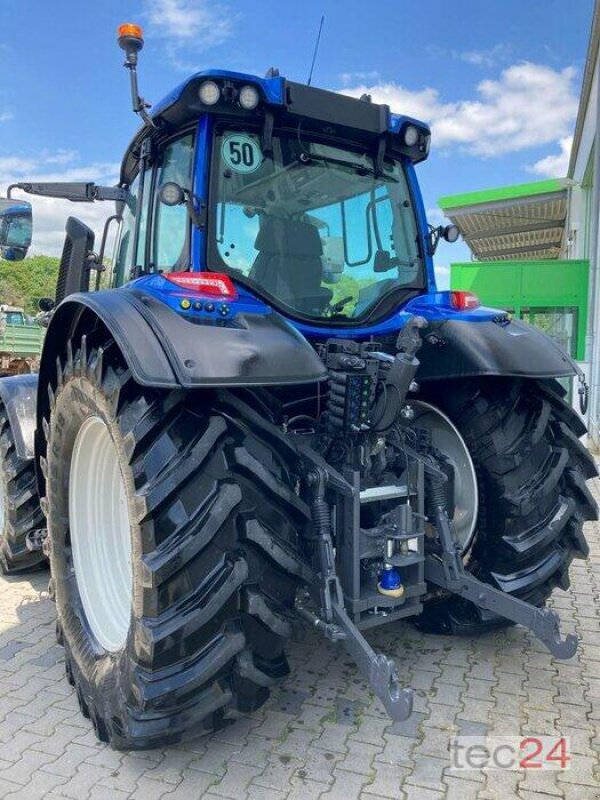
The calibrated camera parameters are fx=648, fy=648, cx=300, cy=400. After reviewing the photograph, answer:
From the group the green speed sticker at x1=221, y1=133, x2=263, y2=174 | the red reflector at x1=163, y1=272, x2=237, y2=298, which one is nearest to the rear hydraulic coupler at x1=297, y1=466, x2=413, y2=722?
→ the red reflector at x1=163, y1=272, x2=237, y2=298

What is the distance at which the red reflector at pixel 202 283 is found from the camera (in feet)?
7.59

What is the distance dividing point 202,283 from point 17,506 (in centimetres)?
233

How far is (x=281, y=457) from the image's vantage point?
7.66ft

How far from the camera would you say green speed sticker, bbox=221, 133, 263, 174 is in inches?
106

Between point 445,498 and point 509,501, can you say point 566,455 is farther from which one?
point 445,498

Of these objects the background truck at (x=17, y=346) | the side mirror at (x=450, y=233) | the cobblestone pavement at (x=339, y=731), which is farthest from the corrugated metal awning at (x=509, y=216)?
the background truck at (x=17, y=346)

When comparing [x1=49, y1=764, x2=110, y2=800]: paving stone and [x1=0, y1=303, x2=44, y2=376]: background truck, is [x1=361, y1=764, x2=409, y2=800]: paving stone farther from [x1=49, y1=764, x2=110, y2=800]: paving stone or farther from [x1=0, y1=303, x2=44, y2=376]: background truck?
[x1=0, y1=303, x2=44, y2=376]: background truck

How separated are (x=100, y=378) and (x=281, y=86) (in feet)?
4.63

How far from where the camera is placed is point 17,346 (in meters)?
18.8

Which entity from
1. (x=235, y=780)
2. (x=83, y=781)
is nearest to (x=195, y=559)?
(x=235, y=780)

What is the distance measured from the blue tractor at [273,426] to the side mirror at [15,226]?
0.17 m

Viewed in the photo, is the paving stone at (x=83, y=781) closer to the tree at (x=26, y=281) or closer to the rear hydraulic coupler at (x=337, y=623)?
the rear hydraulic coupler at (x=337, y=623)

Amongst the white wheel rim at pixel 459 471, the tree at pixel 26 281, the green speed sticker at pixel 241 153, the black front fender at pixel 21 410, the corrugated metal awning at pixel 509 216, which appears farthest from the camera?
the tree at pixel 26 281

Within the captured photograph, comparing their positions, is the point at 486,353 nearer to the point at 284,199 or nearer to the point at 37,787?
the point at 284,199
